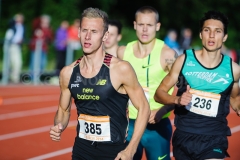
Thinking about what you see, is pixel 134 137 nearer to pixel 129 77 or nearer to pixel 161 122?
pixel 129 77

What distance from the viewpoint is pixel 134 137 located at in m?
4.41

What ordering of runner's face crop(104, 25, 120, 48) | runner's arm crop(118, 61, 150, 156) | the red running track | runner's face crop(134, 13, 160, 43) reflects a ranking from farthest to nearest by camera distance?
the red running track, runner's face crop(104, 25, 120, 48), runner's face crop(134, 13, 160, 43), runner's arm crop(118, 61, 150, 156)

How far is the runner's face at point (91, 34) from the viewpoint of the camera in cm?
449

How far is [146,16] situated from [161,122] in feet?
4.24

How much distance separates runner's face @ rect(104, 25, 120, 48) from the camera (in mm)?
7894

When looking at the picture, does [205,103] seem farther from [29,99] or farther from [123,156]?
[29,99]

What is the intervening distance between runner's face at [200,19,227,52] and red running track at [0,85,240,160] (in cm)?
345

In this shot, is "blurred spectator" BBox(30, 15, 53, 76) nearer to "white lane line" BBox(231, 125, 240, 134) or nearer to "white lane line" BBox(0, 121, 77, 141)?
"white lane line" BBox(0, 121, 77, 141)

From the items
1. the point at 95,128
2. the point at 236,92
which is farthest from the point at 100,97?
the point at 236,92

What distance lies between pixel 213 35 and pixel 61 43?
13.3m

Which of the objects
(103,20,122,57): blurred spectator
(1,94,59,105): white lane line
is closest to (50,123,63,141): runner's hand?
(103,20,122,57): blurred spectator

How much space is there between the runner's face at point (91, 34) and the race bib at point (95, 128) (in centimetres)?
56

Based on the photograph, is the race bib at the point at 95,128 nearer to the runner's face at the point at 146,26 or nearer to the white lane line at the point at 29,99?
the runner's face at the point at 146,26

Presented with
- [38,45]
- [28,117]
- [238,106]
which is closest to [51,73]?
[38,45]
